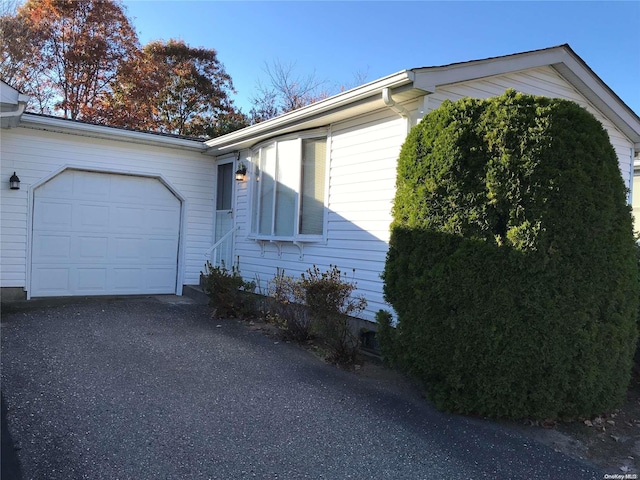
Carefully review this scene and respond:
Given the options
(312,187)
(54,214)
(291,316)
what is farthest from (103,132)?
(291,316)

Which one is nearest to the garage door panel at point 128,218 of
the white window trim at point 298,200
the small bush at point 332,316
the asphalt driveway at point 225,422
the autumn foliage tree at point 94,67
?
the white window trim at point 298,200

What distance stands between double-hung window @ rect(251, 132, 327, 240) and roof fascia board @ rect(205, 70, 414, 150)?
0.28 m

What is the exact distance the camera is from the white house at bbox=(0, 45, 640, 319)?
5793mm

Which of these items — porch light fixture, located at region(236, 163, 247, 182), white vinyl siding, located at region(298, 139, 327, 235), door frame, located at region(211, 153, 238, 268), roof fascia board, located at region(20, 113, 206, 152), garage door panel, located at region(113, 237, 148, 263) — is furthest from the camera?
door frame, located at region(211, 153, 238, 268)

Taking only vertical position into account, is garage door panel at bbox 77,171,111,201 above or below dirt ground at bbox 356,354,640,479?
above

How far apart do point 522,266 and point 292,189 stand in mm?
4253

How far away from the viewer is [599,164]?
3771mm

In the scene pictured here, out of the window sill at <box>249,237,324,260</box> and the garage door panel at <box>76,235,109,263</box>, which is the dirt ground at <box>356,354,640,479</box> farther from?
the garage door panel at <box>76,235,109,263</box>

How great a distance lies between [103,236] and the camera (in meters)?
8.45

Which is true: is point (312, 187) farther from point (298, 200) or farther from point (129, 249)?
point (129, 249)

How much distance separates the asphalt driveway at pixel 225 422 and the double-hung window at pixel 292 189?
217 cm

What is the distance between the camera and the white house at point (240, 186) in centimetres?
579

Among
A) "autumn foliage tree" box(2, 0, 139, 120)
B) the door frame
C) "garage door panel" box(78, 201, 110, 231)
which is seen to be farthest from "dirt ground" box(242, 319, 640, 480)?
"autumn foliage tree" box(2, 0, 139, 120)

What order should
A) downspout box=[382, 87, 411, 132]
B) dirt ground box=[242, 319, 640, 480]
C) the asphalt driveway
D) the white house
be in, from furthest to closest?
1. the white house
2. downspout box=[382, 87, 411, 132]
3. dirt ground box=[242, 319, 640, 480]
4. the asphalt driveway
